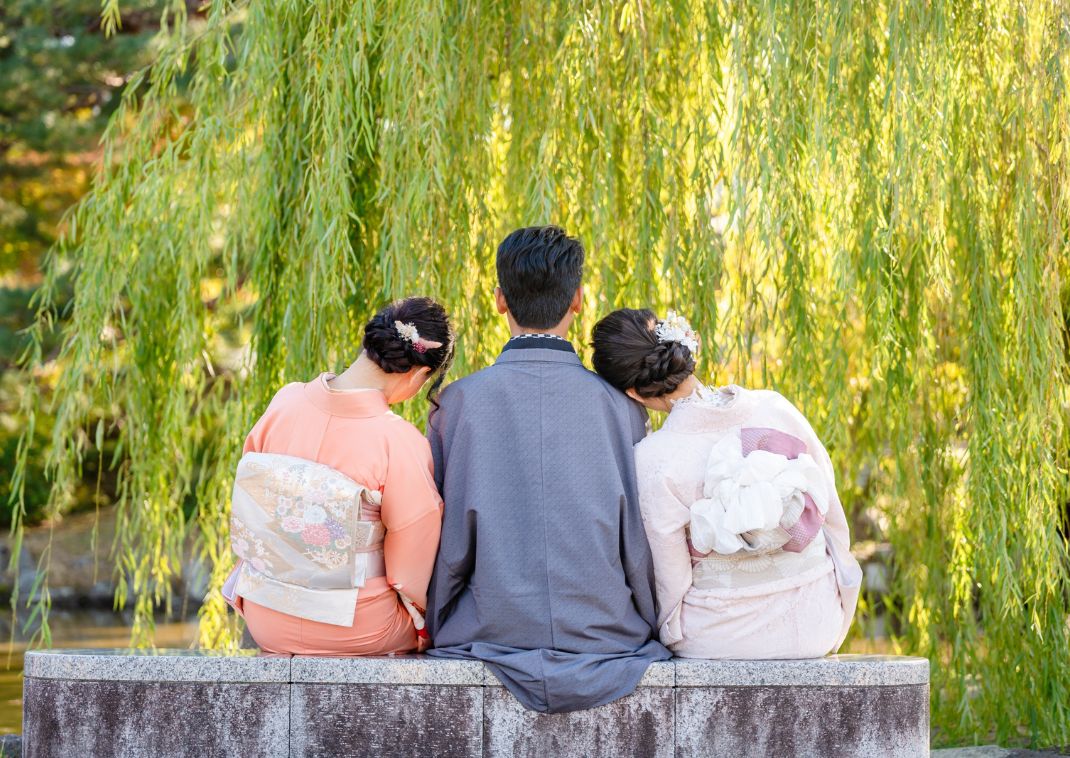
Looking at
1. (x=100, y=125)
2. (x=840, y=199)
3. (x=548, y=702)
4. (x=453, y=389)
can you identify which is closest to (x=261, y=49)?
(x=453, y=389)

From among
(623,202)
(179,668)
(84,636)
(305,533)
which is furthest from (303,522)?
(84,636)

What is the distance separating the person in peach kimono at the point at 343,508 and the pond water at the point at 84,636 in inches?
177

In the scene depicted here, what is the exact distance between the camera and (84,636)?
10367 mm

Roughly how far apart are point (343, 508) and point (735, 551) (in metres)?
0.90

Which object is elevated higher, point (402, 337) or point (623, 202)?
point (623, 202)

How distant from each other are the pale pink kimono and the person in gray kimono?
7cm

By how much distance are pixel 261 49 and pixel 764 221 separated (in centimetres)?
173

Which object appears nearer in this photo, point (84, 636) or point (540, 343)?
point (540, 343)

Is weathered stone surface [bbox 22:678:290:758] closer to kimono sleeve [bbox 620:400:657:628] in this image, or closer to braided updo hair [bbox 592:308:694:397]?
kimono sleeve [bbox 620:400:657:628]

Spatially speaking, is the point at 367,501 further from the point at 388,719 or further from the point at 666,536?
the point at 666,536

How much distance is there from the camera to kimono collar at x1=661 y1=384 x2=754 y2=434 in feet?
9.88

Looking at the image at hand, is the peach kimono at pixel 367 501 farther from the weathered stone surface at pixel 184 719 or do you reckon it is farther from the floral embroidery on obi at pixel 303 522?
the weathered stone surface at pixel 184 719

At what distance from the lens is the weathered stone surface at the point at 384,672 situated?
113 inches

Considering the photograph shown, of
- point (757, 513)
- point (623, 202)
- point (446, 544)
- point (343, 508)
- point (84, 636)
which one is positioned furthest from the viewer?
point (84, 636)
